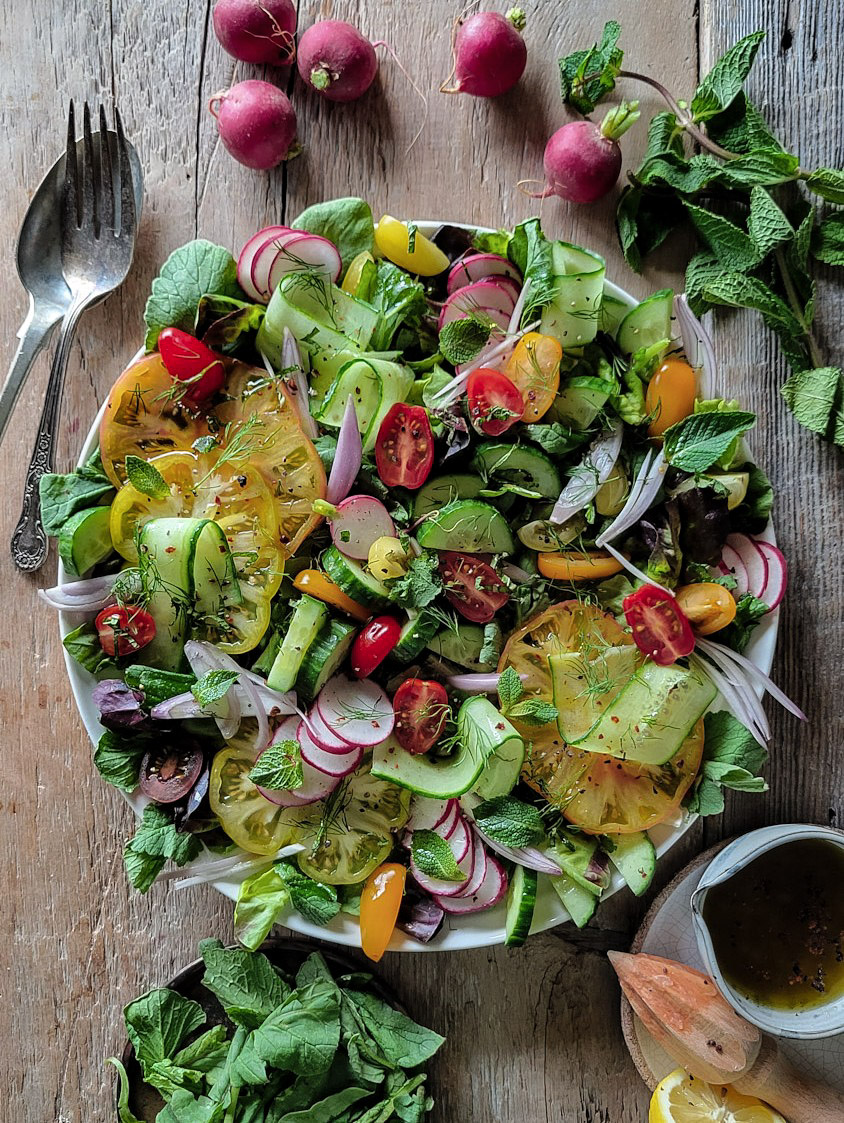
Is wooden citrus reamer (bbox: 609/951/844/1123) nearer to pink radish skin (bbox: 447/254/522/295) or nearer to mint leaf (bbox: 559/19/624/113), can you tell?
pink radish skin (bbox: 447/254/522/295)

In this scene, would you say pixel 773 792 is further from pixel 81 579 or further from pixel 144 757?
pixel 81 579

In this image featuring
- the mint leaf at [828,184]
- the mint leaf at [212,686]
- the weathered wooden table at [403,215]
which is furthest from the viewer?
the weathered wooden table at [403,215]

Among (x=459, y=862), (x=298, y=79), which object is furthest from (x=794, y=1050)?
(x=298, y=79)

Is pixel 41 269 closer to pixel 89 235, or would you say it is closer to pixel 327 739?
pixel 89 235

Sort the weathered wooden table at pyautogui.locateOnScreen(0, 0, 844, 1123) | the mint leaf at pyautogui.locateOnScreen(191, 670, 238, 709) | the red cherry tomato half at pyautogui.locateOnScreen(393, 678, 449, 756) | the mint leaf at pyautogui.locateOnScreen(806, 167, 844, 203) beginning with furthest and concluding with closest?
the weathered wooden table at pyautogui.locateOnScreen(0, 0, 844, 1123), the mint leaf at pyautogui.locateOnScreen(806, 167, 844, 203), the red cherry tomato half at pyautogui.locateOnScreen(393, 678, 449, 756), the mint leaf at pyautogui.locateOnScreen(191, 670, 238, 709)

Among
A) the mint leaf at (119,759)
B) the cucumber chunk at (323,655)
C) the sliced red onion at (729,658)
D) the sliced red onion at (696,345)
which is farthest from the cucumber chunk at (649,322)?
the mint leaf at (119,759)

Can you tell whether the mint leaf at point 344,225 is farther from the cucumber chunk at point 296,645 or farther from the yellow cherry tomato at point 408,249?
the cucumber chunk at point 296,645

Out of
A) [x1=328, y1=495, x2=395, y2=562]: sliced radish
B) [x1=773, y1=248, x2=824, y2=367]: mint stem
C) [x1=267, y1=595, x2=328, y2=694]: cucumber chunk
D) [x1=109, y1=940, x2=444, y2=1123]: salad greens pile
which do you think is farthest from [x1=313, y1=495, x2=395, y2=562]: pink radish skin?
[x1=773, y1=248, x2=824, y2=367]: mint stem
